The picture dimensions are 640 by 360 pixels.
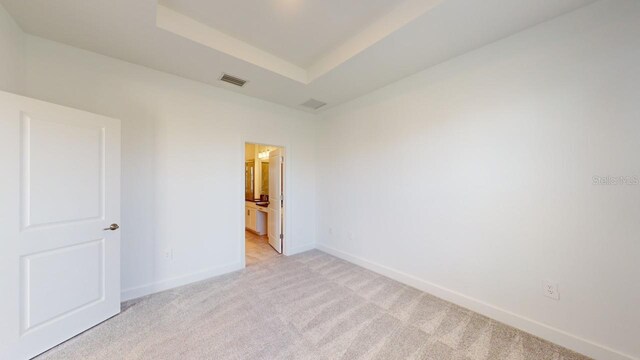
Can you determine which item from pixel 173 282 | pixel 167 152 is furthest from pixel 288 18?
pixel 173 282

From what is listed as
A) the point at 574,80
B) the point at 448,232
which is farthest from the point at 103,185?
the point at 574,80

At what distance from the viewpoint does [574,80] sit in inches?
74.2

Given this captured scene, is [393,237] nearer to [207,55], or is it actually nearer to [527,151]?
[527,151]

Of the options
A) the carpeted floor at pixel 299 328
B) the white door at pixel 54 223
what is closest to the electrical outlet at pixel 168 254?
the carpeted floor at pixel 299 328

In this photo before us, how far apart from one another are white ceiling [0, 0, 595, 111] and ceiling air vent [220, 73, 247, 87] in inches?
3.9

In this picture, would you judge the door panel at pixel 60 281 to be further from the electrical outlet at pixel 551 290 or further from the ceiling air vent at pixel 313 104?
the electrical outlet at pixel 551 290

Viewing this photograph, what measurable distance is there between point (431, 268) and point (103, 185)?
3.75 meters

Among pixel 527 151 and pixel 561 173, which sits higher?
pixel 527 151

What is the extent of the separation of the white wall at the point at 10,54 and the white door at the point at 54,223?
1.48 ft

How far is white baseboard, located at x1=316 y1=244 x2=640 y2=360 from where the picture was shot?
178cm

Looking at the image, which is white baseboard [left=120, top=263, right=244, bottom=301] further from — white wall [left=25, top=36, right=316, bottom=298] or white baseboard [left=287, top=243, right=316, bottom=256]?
white baseboard [left=287, top=243, right=316, bottom=256]

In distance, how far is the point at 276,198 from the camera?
443 centimetres

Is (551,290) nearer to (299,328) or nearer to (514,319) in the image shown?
(514,319)

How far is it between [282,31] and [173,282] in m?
3.36
